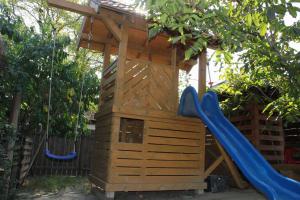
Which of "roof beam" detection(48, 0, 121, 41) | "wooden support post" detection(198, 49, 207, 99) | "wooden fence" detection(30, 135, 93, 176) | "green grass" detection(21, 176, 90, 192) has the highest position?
"roof beam" detection(48, 0, 121, 41)

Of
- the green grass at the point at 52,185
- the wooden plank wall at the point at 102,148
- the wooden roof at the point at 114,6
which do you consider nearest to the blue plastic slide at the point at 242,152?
the wooden plank wall at the point at 102,148

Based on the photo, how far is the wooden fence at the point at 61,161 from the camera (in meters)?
12.1

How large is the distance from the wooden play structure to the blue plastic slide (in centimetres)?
55

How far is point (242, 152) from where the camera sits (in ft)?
20.1

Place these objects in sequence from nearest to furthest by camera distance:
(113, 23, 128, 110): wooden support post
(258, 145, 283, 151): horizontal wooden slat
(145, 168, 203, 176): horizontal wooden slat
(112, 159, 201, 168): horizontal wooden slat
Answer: (112, 159, 201, 168): horizontal wooden slat
(113, 23, 128, 110): wooden support post
(145, 168, 203, 176): horizontal wooden slat
(258, 145, 283, 151): horizontal wooden slat

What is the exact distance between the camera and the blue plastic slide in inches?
195

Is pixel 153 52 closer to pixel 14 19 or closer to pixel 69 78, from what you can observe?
pixel 69 78

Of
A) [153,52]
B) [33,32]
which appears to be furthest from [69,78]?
[153,52]

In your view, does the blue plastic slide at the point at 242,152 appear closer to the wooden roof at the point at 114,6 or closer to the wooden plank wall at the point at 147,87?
the wooden plank wall at the point at 147,87

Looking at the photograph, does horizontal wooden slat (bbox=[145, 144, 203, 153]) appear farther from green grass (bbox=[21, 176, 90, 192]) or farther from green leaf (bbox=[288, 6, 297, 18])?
green leaf (bbox=[288, 6, 297, 18])

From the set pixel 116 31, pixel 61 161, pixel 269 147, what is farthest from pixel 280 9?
pixel 61 161

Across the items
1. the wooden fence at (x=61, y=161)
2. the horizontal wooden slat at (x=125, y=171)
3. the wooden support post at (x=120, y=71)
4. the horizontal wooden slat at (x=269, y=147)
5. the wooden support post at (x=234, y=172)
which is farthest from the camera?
the wooden fence at (x=61, y=161)

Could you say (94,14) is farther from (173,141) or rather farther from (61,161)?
(61,161)

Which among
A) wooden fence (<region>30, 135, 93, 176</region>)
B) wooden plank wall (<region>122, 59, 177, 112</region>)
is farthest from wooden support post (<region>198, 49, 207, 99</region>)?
wooden fence (<region>30, 135, 93, 176</region>)
